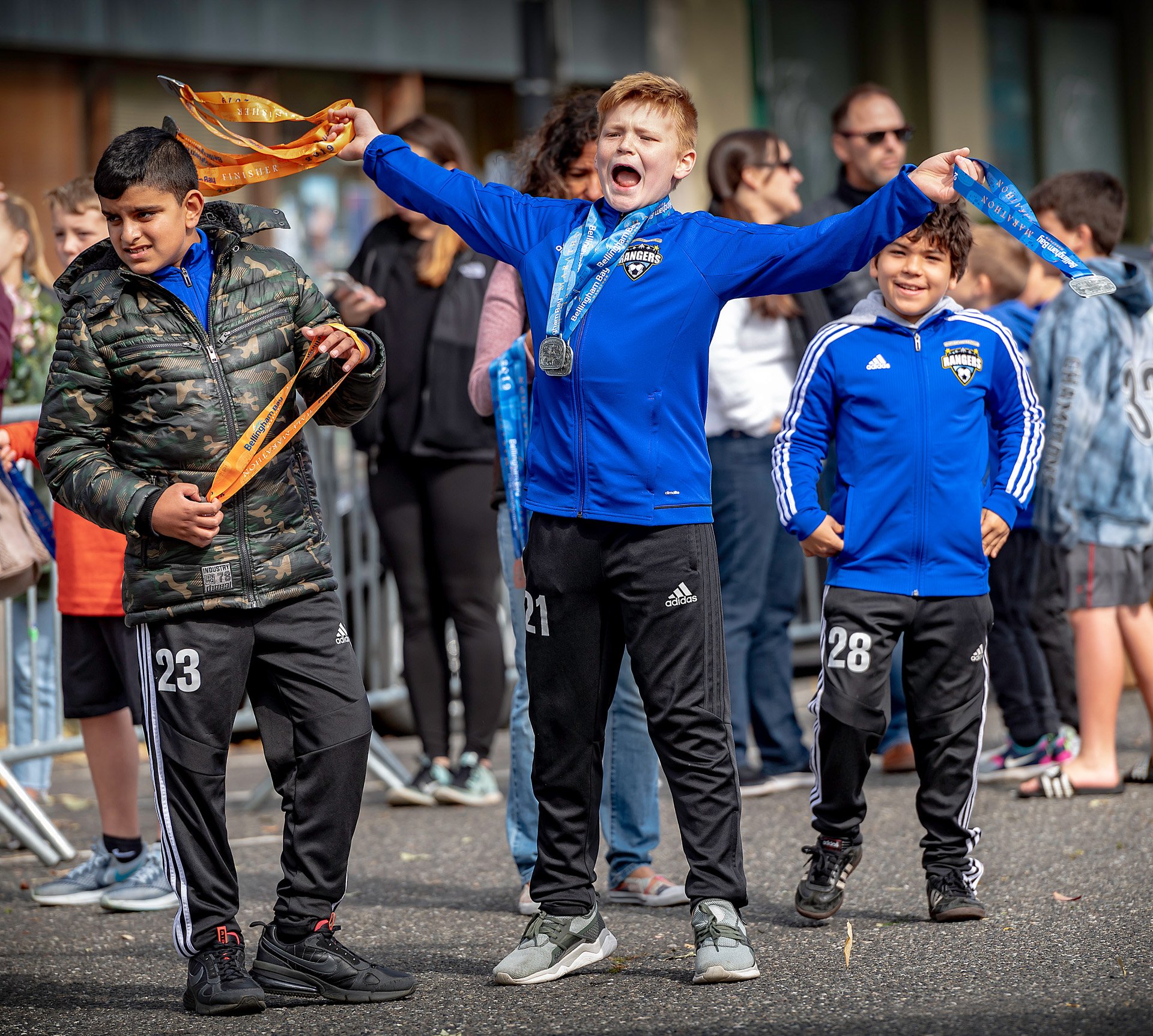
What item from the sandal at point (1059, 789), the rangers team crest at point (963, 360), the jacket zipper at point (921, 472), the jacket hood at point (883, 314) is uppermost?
the jacket hood at point (883, 314)

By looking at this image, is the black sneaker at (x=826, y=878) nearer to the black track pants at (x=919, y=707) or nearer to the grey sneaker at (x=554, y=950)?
the black track pants at (x=919, y=707)

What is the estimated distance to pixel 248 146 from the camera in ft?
12.9

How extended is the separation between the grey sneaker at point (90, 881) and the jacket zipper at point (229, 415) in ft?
5.62

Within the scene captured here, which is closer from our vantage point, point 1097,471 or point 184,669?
point 184,669

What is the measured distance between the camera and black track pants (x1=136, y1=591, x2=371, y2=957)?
3.70 metres

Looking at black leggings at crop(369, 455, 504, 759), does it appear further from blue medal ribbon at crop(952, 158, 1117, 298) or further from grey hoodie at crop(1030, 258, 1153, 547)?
blue medal ribbon at crop(952, 158, 1117, 298)

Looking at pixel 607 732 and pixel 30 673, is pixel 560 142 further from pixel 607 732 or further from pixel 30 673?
pixel 30 673

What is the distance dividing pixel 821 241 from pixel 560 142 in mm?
1258

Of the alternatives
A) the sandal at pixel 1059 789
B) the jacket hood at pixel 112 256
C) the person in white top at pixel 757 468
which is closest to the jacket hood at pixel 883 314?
the person in white top at pixel 757 468

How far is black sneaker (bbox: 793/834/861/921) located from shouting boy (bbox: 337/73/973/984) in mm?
445

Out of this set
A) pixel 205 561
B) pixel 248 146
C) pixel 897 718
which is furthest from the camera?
pixel 897 718

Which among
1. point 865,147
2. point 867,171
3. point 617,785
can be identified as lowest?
point 617,785

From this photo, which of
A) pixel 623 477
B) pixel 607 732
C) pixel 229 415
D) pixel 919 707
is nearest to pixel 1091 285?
pixel 623 477

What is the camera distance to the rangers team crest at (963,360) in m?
4.40
